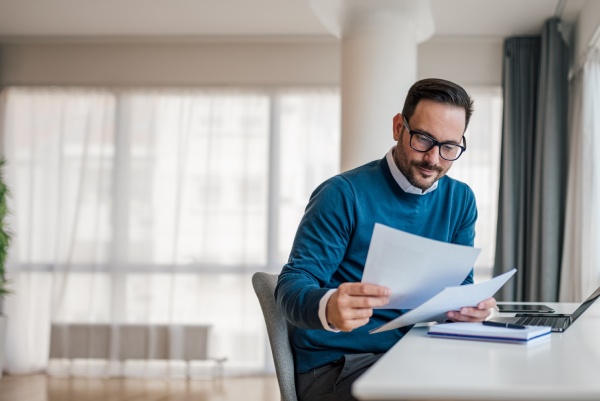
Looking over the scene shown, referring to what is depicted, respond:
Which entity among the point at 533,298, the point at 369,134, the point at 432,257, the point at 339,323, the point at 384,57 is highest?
the point at 384,57

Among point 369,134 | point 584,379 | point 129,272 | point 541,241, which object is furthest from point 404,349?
point 129,272

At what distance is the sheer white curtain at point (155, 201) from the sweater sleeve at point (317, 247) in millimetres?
3988

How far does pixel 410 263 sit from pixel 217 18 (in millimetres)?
4241

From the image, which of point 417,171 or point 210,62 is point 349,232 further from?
point 210,62

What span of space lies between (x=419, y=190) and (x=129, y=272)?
4347 millimetres

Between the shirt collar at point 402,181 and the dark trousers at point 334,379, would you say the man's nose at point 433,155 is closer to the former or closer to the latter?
the shirt collar at point 402,181

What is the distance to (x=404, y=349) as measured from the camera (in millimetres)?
1445

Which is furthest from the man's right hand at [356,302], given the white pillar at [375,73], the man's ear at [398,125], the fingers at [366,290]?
the white pillar at [375,73]

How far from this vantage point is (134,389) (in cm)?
538

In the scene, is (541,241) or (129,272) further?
(129,272)

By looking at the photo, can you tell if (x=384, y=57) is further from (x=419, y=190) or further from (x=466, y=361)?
(x=466, y=361)

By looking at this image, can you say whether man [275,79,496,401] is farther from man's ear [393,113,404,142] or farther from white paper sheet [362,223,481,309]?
white paper sheet [362,223,481,309]

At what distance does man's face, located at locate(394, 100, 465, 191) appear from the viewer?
6.27ft

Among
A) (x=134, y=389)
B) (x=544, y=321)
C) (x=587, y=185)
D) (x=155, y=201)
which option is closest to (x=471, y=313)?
(x=544, y=321)
